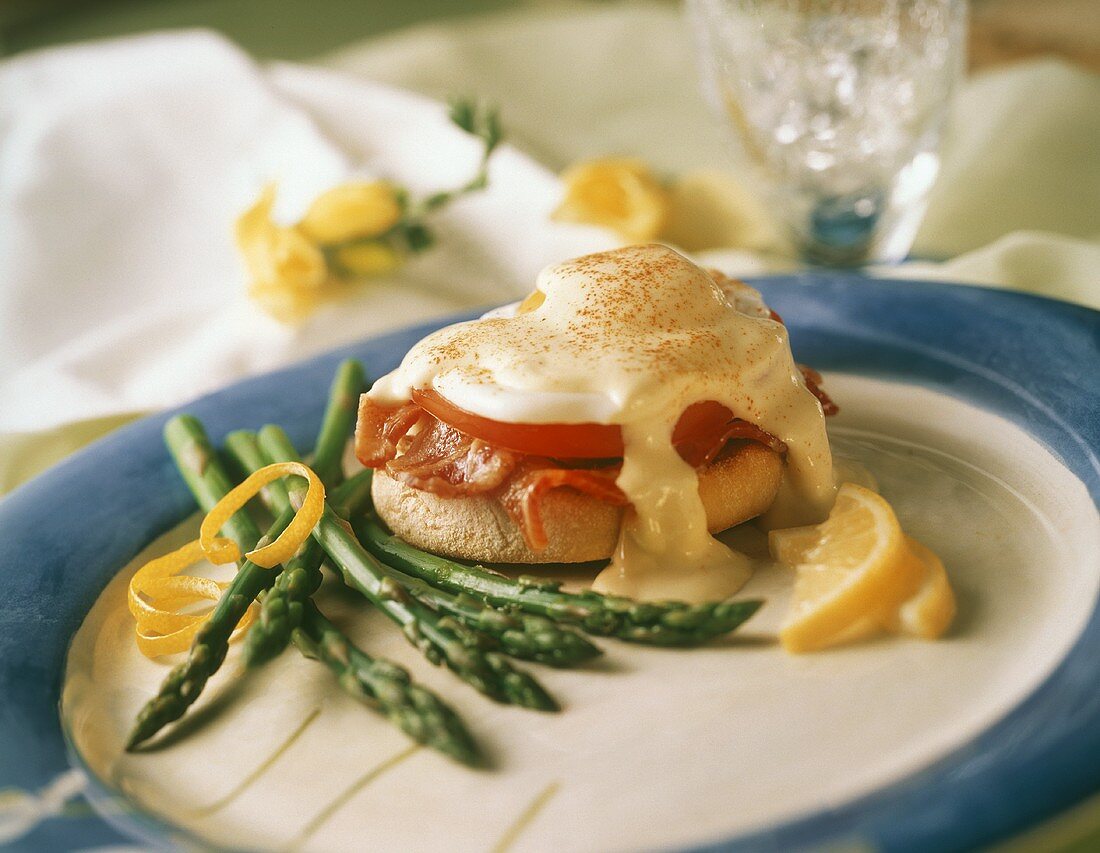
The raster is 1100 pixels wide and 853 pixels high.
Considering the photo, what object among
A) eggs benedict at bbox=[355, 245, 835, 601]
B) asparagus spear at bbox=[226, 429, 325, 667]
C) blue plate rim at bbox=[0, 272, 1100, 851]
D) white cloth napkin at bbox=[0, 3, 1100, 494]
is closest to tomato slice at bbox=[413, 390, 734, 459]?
eggs benedict at bbox=[355, 245, 835, 601]

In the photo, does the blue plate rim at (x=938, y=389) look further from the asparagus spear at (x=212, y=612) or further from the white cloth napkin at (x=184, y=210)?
the white cloth napkin at (x=184, y=210)

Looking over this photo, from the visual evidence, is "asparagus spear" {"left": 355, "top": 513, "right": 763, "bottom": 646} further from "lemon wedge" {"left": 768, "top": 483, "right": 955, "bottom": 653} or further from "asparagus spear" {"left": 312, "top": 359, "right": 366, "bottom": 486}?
"asparagus spear" {"left": 312, "top": 359, "right": 366, "bottom": 486}

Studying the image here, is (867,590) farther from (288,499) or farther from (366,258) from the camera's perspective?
(366,258)

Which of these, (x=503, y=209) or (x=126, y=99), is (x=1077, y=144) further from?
(x=126, y=99)

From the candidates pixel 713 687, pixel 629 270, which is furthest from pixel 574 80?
pixel 713 687

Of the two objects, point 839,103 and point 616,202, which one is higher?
point 839,103

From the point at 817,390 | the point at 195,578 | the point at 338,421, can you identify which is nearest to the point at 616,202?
the point at 338,421
